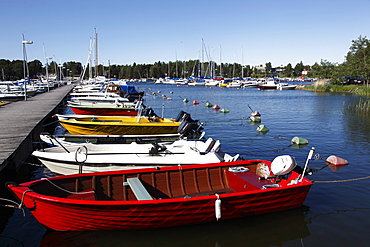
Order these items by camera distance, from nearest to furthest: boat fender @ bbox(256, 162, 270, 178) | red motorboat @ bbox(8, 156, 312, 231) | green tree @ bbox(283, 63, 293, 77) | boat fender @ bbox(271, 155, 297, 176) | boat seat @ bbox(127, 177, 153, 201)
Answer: red motorboat @ bbox(8, 156, 312, 231) < boat seat @ bbox(127, 177, 153, 201) < boat fender @ bbox(271, 155, 297, 176) < boat fender @ bbox(256, 162, 270, 178) < green tree @ bbox(283, 63, 293, 77)

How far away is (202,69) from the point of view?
115625 mm

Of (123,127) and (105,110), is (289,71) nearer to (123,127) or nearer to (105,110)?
(105,110)

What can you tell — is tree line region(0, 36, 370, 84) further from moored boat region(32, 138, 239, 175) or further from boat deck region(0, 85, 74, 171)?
moored boat region(32, 138, 239, 175)

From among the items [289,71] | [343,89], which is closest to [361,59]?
[343,89]

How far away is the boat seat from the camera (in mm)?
7513

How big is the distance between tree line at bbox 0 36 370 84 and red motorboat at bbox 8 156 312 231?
45800 millimetres

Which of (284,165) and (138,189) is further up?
(284,165)

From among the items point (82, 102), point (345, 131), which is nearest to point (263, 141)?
point (345, 131)

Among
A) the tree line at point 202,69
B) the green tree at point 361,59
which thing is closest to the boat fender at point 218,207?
the tree line at point 202,69

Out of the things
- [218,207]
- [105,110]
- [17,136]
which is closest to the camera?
[218,207]

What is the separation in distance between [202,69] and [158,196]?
10970cm

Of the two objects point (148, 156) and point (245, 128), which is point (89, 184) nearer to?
point (148, 156)

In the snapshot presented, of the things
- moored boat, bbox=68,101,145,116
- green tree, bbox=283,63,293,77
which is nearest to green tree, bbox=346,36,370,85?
moored boat, bbox=68,101,145,116

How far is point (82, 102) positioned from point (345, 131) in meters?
21.4
